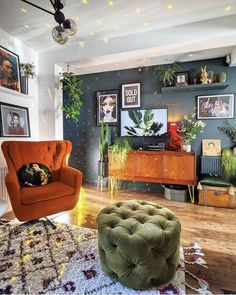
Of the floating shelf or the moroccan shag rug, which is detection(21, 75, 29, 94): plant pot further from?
the floating shelf

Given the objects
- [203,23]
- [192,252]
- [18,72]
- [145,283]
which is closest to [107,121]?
[18,72]

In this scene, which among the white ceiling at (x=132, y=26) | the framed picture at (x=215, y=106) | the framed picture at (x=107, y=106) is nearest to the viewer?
the white ceiling at (x=132, y=26)

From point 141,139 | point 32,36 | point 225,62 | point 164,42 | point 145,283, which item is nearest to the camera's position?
point 145,283

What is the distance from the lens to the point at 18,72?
9.45ft

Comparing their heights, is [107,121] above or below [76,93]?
below

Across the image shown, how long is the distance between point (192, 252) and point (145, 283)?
0.72 meters

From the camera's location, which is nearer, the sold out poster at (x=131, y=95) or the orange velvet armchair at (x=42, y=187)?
the orange velvet armchair at (x=42, y=187)

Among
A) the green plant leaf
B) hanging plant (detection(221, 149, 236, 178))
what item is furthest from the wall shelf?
hanging plant (detection(221, 149, 236, 178))

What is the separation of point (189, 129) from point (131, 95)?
1.29m

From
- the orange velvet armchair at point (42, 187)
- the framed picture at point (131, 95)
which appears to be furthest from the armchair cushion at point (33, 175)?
the framed picture at point (131, 95)

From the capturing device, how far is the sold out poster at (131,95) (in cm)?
377

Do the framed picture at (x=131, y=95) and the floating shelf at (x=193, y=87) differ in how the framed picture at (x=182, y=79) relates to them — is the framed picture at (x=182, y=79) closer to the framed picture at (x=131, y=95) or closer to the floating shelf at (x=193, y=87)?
the floating shelf at (x=193, y=87)

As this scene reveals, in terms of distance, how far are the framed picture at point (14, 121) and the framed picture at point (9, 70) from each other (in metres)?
0.29

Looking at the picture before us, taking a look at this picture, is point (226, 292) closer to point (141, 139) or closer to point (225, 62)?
point (141, 139)
